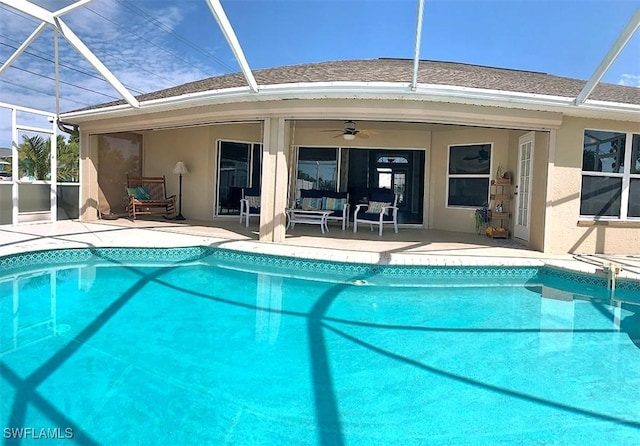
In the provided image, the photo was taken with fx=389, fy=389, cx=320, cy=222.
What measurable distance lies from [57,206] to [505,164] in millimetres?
10706

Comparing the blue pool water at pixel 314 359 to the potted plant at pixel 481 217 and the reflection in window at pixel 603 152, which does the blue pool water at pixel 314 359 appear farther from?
the potted plant at pixel 481 217

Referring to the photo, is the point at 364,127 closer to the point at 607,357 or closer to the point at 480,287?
the point at 480,287

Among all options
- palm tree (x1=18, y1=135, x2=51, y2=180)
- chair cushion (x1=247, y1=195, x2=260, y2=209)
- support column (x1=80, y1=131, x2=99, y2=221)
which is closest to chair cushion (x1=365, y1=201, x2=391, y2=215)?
chair cushion (x1=247, y1=195, x2=260, y2=209)

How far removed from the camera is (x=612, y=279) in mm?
5375

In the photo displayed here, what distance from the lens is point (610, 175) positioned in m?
6.96

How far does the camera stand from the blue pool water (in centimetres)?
235

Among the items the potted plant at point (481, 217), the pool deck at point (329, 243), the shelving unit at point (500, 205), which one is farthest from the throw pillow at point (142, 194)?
the shelving unit at point (500, 205)

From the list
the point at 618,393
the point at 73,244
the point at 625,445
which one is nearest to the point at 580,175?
the point at 618,393

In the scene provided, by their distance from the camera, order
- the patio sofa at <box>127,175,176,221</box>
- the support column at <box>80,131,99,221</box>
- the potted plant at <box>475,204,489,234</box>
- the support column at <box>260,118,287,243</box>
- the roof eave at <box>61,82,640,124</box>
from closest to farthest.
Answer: the roof eave at <box>61,82,640,124</box> < the support column at <box>260,118,287,243</box> < the potted plant at <box>475,204,489,234</box> < the support column at <box>80,131,99,221</box> < the patio sofa at <box>127,175,176,221</box>

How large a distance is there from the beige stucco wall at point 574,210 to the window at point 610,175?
16 centimetres

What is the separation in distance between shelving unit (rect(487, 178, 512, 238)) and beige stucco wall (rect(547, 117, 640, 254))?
1.68 metres

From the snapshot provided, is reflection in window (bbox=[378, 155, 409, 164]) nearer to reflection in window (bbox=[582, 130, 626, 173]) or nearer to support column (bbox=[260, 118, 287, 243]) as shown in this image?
reflection in window (bbox=[582, 130, 626, 173])

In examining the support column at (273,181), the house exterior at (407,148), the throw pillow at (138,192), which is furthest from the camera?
the throw pillow at (138,192)

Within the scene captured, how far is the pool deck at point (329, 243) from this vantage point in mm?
6078
